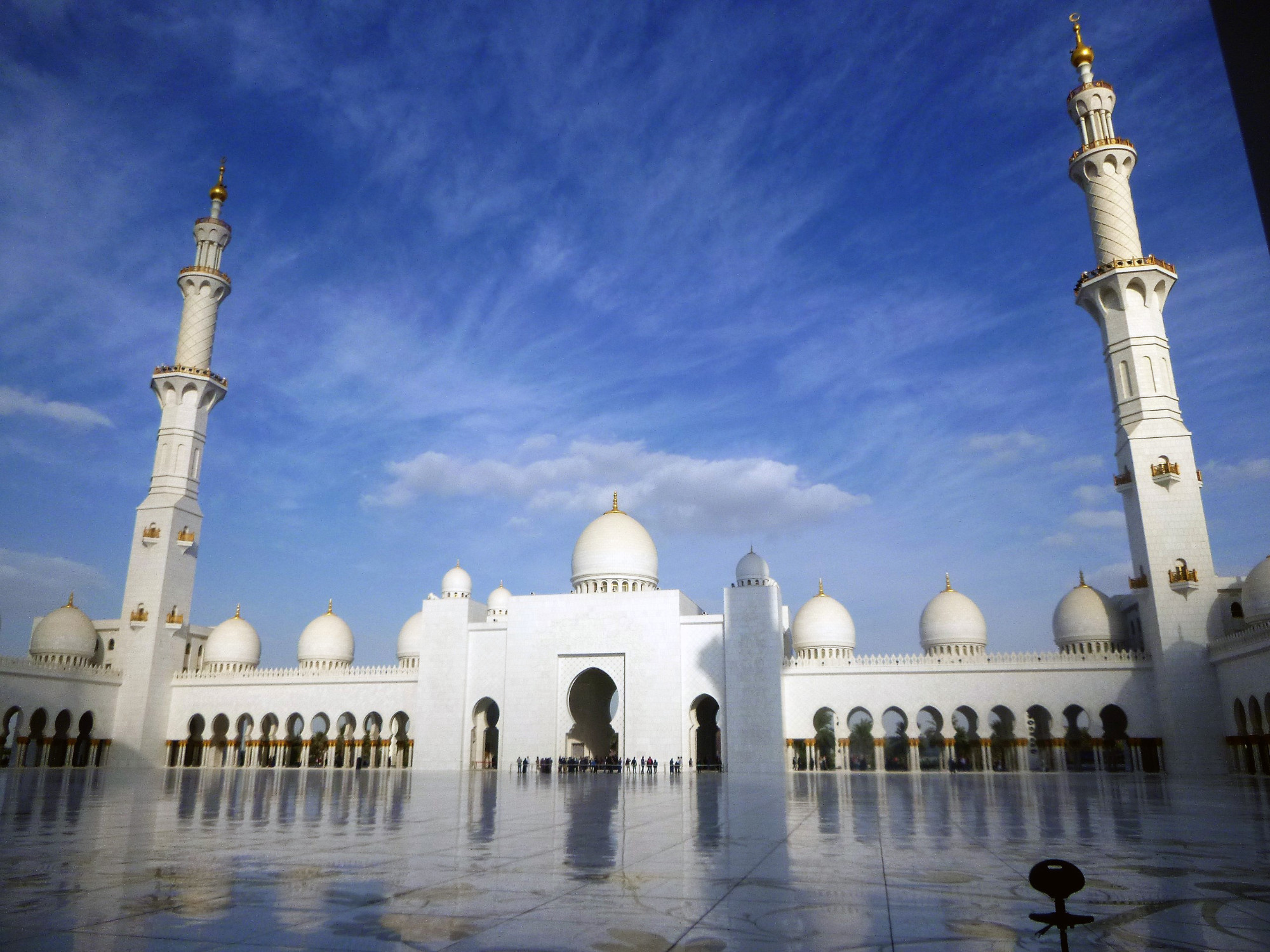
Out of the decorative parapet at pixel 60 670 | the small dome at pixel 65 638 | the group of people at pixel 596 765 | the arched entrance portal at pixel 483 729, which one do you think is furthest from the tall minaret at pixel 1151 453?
the small dome at pixel 65 638

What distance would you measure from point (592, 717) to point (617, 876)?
2928 cm

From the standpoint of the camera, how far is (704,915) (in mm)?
3439

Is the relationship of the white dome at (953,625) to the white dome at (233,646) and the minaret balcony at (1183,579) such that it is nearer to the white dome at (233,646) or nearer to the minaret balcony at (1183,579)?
the minaret balcony at (1183,579)

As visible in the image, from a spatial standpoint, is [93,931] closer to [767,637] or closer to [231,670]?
[767,637]

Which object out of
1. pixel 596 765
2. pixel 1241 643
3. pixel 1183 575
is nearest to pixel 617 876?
pixel 1241 643

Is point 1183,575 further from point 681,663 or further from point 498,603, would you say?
point 498,603

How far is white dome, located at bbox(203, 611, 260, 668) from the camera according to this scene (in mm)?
35344

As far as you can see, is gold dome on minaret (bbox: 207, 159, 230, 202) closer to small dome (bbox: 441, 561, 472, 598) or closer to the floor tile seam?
small dome (bbox: 441, 561, 472, 598)

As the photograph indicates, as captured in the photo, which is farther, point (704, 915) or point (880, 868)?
point (880, 868)

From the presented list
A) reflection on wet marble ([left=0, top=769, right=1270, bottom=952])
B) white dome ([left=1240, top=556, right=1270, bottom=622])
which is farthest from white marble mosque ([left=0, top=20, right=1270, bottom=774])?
reflection on wet marble ([left=0, top=769, right=1270, bottom=952])

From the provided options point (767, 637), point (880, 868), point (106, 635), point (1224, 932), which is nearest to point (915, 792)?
point (880, 868)

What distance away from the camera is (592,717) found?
32.8 meters

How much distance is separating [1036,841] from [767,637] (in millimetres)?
21071

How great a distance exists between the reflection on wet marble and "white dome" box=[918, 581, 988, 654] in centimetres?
2087
